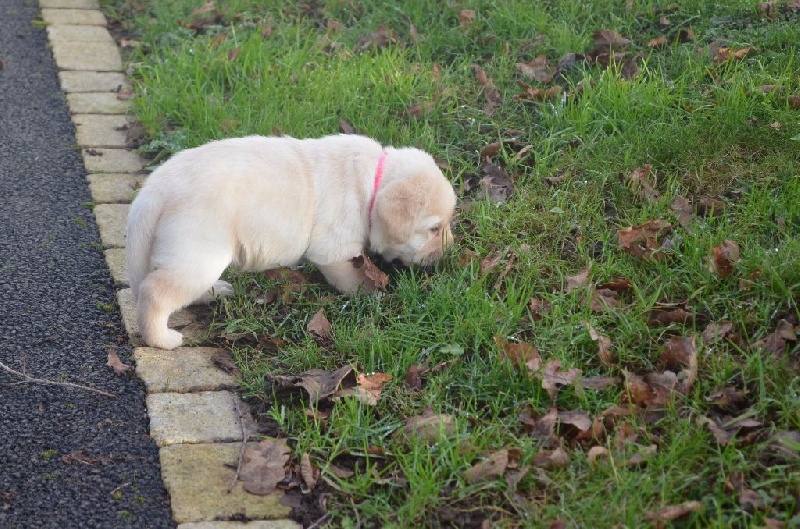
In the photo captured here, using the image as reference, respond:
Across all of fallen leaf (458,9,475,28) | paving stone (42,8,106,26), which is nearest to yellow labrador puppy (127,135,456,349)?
fallen leaf (458,9,475,28)

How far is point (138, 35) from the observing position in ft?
23.5

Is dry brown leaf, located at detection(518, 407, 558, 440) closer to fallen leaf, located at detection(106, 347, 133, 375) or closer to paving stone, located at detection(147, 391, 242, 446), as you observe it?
paving stone, located at detection(147, 391, 242, 446)

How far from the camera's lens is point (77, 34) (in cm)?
723

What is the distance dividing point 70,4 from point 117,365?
5338mm

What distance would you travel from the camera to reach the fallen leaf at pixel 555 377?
3294 mm

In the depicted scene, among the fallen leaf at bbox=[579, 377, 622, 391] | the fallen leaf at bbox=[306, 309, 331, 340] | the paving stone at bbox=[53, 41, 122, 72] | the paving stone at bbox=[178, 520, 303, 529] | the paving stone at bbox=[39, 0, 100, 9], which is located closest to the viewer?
→ the paving stone at bbox=[178, 520, 303, 529]

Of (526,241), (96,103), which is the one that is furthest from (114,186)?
(526,241)

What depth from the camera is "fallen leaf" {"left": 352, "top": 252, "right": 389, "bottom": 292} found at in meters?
4.11

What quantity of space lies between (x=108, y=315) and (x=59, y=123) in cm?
240

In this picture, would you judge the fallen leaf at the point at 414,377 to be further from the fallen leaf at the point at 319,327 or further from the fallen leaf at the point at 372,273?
the fallen leaf at the point at 372,273

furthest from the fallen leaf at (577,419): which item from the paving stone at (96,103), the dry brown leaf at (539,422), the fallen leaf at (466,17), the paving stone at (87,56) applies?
the paving stone at (87,56)

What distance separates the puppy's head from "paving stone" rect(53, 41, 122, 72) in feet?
11.1

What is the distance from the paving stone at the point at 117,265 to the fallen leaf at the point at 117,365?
640 millimetres

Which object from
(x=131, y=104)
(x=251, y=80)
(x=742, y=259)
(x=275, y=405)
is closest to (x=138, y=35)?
(x=131, y=104)
